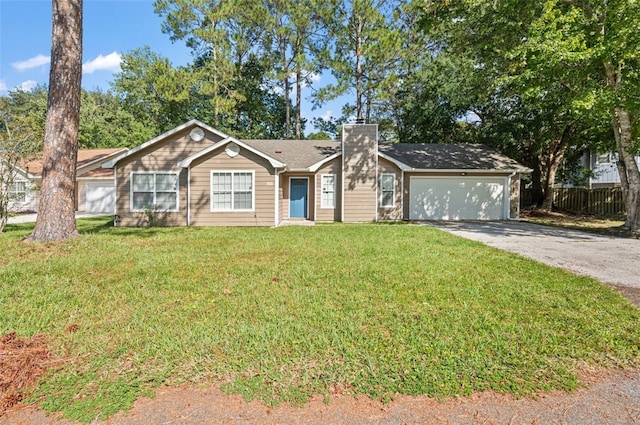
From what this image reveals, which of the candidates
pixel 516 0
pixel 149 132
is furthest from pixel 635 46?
pixel 149 132

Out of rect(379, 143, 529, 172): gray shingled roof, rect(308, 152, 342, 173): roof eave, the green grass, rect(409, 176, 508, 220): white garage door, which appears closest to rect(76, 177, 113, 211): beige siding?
rect(308, 152, 342, 173): roof eave

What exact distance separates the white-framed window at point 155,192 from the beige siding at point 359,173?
23.4ft

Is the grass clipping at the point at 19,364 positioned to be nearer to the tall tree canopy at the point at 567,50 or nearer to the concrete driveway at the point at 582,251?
the concrete driveway at the point at 582,251

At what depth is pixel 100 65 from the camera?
28.7 meters

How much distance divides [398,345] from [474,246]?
19.4ft

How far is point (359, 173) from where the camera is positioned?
14586 millimetres

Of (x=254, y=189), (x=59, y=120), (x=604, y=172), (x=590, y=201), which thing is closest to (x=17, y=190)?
(x=59, y=120)

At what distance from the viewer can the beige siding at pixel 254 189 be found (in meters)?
12.2

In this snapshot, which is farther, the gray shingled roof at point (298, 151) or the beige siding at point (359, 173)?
the gray shingled roof at point (298, 151)

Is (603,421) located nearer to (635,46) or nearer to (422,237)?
(422,237)

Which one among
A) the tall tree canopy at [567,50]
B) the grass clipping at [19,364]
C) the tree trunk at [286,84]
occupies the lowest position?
the grass clipping at [19,364]

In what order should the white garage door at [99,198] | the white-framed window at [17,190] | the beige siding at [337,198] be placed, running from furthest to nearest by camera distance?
1. the white garage door at [99,198]
2. the beige siding at [337,198]
3. the white-framed window at [17,190]

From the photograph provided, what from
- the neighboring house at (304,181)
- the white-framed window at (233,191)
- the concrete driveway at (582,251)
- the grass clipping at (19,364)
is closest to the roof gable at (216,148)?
the neighboring house at (304,181)

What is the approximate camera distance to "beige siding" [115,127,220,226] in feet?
40.3
